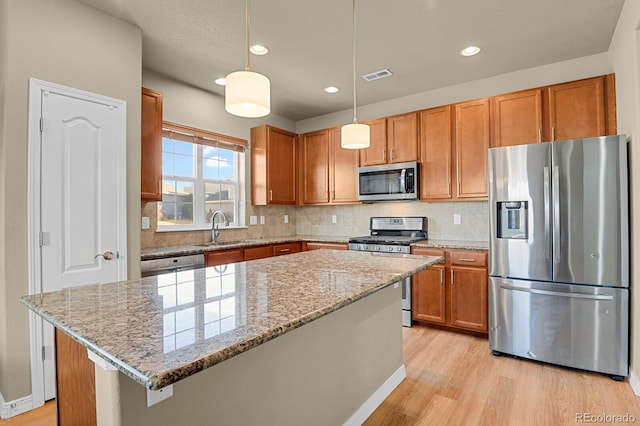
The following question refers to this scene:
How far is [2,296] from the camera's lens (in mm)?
2070

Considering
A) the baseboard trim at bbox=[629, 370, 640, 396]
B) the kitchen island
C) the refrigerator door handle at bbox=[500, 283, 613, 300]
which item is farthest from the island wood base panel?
the baseboard trim at bbox=[629, 370, 640, 396]

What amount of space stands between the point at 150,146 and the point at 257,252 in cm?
155

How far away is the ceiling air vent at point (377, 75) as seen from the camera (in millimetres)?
3490

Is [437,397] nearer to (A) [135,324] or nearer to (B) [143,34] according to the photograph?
(A) [135,324]

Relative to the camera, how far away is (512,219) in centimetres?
286

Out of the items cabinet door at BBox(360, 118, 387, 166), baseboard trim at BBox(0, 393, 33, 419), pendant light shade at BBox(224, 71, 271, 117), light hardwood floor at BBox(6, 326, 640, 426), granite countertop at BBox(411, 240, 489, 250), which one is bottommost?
light hardwood floor at BBox(6, 326, 640, 426)

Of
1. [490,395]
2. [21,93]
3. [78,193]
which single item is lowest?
[490,395]

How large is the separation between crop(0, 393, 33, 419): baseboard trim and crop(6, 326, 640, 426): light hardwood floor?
39 mm

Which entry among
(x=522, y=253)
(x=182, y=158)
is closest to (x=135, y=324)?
(x=522, y=253)

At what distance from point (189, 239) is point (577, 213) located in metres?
3.62

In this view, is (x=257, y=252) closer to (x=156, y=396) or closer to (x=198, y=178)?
(x=198, y=178)

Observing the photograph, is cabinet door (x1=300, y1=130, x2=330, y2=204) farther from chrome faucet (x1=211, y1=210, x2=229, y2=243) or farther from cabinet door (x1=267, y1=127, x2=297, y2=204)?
chrome faucet (x1=211, y1=210, x2=229, y2=243)

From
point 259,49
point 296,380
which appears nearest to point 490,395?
point 296,380

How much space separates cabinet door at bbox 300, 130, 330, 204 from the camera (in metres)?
4.66
